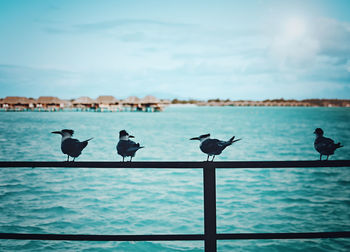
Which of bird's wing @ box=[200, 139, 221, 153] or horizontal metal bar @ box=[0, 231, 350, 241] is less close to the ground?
bird's wing @ box=[200, 139, 221, 153]

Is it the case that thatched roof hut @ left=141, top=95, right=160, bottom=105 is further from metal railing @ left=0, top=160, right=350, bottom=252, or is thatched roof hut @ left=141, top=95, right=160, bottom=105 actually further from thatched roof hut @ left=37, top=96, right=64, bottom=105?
metal railing @ left=0, top=160, right=350, bottom=252

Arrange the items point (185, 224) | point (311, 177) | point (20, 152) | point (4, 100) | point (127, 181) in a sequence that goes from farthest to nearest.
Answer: point (4, 100), point (20, 152), point (311, 177), point (127, 181), point (185, 224)

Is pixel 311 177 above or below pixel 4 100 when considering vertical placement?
below

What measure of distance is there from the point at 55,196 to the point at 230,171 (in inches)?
407

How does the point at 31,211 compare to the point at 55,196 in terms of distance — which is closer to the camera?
the point at 31,211

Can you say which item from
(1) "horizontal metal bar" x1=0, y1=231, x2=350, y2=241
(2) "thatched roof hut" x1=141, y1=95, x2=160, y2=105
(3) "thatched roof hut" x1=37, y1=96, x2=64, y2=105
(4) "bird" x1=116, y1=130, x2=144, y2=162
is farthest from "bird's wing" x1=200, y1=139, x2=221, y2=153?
(3) "thatched roof hut" x1=37, y1=96, x2=64, y2=105

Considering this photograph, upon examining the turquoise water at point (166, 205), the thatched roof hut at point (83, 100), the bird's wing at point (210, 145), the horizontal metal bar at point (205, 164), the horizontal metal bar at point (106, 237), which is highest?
the thatched roof hut at point (83, 100)

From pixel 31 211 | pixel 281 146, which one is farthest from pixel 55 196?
pixel 281 146

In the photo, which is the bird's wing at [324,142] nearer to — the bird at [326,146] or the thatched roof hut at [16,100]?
the bird at [326,146]

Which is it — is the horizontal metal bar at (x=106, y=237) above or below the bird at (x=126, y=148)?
below

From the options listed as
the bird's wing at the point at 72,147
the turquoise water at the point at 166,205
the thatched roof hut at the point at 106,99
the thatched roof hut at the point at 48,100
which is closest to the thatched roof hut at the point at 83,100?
the thatched roof hut at the point at 106,99

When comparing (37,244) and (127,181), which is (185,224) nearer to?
(37,244)

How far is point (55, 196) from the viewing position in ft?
44.6

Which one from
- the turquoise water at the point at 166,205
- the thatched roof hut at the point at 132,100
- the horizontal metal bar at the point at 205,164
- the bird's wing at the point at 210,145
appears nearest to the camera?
the horizontal metal bar at the point at 205,164
